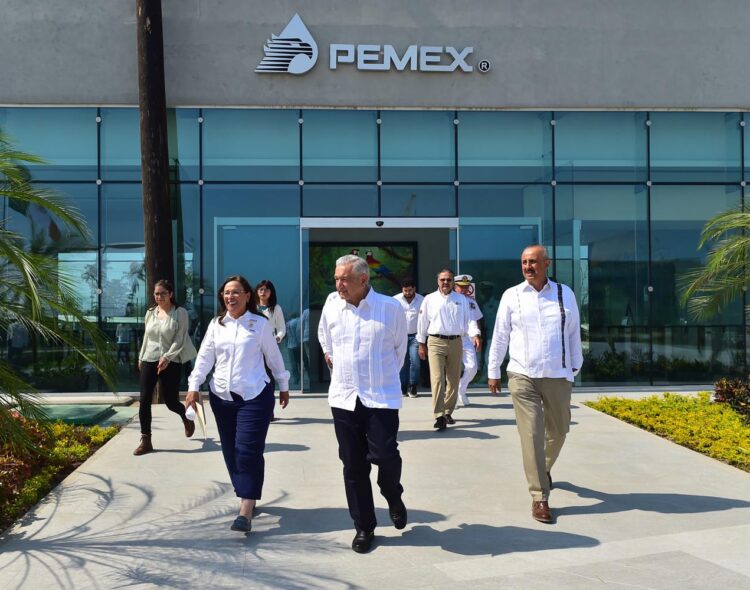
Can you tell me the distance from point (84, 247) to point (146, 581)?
9.73 metres

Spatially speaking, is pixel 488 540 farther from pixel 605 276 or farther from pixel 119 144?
pixel 119 144

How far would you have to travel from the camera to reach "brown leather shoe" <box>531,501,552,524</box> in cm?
545

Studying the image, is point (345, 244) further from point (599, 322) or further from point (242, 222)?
point (599, 322)

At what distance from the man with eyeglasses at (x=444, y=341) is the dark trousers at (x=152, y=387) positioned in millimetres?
2840

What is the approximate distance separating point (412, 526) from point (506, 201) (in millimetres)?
8987

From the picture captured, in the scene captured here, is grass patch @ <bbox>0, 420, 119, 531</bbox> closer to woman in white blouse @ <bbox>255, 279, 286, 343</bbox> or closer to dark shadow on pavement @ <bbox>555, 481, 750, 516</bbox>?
woman in white blouse @ <bbox>255, 279, 286, 343</bbox>

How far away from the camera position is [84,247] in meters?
13.0

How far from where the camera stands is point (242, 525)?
5.13m

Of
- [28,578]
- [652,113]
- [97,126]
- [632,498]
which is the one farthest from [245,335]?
[652,113]

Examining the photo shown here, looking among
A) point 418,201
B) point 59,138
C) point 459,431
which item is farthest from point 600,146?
point 59,138

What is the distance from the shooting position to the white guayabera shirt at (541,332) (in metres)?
5.72

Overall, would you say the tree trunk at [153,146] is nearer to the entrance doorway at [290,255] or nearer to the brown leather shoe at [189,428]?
the entrance doorway at [290,255]

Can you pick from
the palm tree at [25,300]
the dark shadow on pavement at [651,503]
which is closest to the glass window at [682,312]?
the dark shadow on pavement at [651,503]

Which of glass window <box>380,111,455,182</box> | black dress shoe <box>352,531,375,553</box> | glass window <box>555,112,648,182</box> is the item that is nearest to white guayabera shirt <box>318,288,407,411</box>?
black dress shoe <box>352,531,375,553</box>
